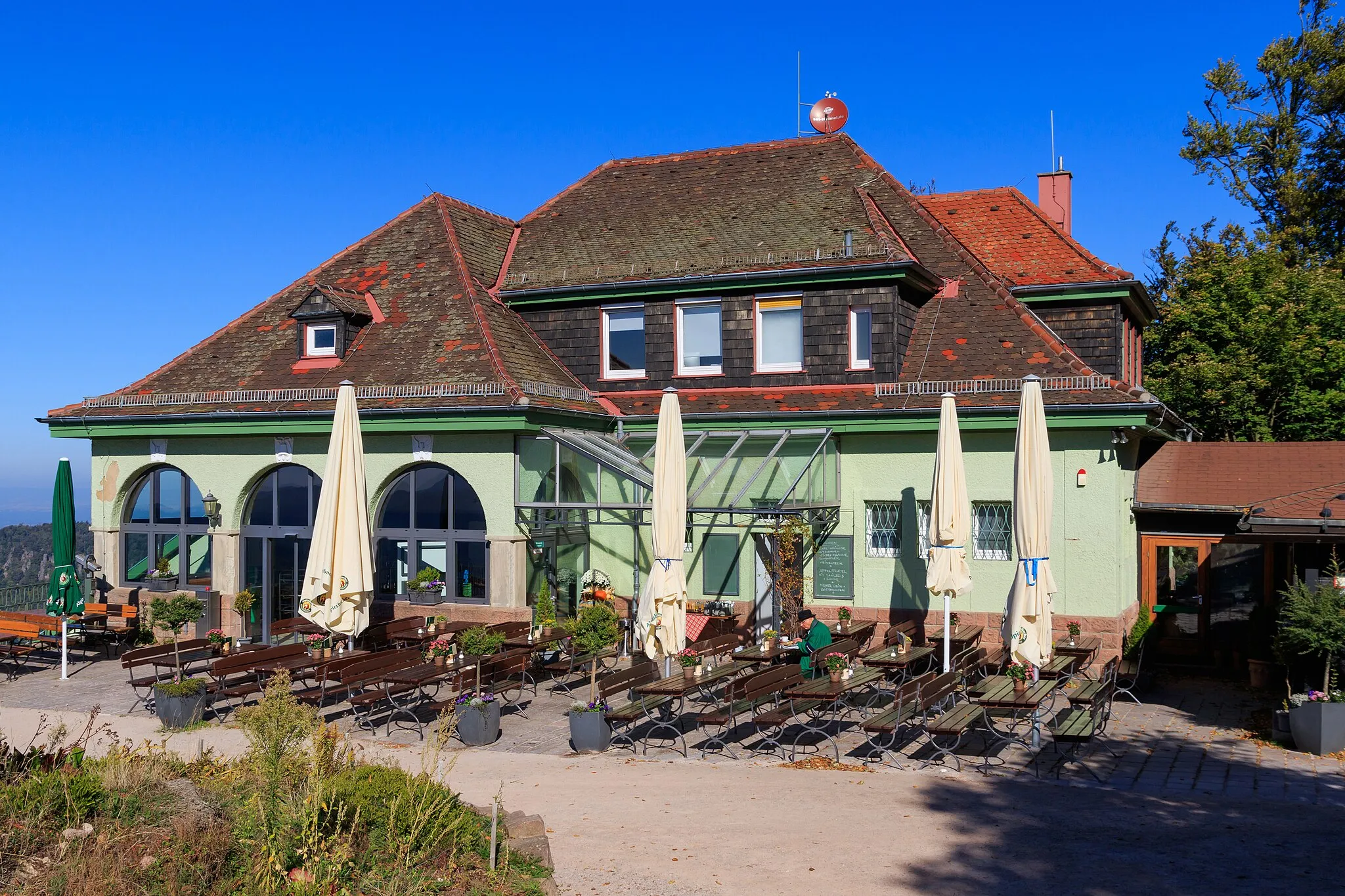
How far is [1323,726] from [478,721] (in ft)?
30.4

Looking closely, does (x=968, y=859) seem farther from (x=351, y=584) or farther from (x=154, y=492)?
(x=154, y=492)

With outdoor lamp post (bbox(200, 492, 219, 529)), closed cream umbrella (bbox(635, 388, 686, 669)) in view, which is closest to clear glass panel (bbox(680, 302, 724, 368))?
closed cream umbrella (bbox(635, 388, 686, 669))

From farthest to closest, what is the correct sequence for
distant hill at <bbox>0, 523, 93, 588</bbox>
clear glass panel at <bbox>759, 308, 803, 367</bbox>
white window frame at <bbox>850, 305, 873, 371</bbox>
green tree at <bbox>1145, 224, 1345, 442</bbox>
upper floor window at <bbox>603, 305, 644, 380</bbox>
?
distant hill at <bbox>0, 523, 93, 588</bbox> → green tree at <bbox>1145, 224, 1345, 442</bbox> → upper floor window at <bbox>603, 305, 644, 380</bbox> → clear glass panel at <bbox>759, 308, 803, 367</bbox> → white window frame at <bbox>850, 305, 873, 371</bbox>

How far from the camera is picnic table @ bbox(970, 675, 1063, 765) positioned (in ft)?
40.3

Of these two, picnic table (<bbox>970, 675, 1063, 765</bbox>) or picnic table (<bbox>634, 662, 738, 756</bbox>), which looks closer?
picnic table (<bbox>970, 675, 1063, 765</bbox>)

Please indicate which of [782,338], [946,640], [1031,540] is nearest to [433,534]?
[782,338]

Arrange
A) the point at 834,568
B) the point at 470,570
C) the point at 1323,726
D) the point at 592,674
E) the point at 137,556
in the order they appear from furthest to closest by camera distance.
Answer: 1. the point at 137,556
2. the point at 834,568
3. the point at 470,570
4. the point at 592,674
5. the point at 1323,726

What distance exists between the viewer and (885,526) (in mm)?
18719

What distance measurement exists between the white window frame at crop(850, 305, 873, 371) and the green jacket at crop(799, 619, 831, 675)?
5787 millimetres

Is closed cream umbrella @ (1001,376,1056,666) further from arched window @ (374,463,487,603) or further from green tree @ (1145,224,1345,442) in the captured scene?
green tree @ (1145,224,1345,442)

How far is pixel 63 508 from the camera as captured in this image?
714 inches

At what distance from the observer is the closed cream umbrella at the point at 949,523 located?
15.4m

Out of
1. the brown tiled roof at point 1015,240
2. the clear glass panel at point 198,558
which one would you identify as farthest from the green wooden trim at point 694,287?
the clear glass panel at point 198,558

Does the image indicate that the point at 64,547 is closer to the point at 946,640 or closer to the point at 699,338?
the point at 699,338
